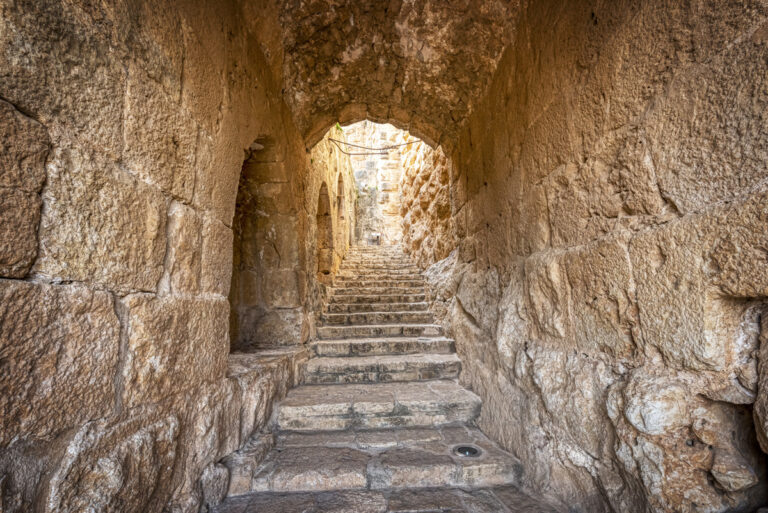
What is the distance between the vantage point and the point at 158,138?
3.87 feet

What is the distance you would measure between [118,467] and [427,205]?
4.98 meters

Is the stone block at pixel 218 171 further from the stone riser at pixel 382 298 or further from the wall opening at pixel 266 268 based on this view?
the stone riser at pixel 382 298

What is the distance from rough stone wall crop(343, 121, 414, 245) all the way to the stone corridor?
34.0 feet

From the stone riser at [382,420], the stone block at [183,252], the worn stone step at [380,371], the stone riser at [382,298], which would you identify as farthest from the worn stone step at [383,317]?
the stone block at [183,252]

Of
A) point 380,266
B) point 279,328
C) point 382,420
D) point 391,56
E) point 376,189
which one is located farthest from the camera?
point 376,189

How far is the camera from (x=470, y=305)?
282cm

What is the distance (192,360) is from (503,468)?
1698mm

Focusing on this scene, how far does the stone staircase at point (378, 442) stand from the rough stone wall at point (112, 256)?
1.30ft

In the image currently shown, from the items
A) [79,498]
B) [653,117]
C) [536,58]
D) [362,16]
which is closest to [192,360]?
[79,498]

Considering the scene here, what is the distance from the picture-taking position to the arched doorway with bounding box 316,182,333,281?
571 centimetres

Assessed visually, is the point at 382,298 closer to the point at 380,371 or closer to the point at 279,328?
the point at 380,371

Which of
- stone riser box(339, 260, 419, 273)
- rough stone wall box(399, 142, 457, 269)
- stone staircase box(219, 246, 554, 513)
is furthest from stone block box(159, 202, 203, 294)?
stone riser box(339, 260, 419, 273)

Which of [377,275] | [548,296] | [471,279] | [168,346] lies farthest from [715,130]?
[377,275]

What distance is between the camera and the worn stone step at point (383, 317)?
4340 mm
